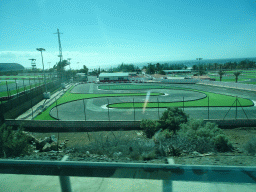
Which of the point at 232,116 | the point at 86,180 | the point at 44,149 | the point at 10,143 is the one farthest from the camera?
the point at 232,116

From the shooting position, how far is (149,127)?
16906mm

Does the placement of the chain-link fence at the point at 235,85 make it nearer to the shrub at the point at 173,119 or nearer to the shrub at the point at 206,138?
the shrub at the point at 173,119

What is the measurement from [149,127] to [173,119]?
2.25 m

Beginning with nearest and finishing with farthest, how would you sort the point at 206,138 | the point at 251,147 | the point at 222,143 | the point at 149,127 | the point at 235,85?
the point at 251,147 < the point at 222,143 < the point at 206,138 < the point at 149,127 < the point at 235,85

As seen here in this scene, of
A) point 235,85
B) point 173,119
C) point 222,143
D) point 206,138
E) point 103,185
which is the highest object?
point 103,185

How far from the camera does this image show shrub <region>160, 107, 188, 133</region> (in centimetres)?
1714

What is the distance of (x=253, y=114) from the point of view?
2230 cm

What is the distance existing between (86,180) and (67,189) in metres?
0.29

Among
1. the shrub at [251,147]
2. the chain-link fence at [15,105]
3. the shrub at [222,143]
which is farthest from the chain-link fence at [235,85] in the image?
the chain-link fence at [15,105]

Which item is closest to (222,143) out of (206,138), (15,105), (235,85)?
(206,138)

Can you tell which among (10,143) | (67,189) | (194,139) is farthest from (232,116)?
(67,189)

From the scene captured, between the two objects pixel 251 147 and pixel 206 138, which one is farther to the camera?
pixel 206 138

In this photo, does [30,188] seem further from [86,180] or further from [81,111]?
[81,111]

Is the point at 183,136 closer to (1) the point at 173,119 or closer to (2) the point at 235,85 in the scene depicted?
(1) the point at 173,119
